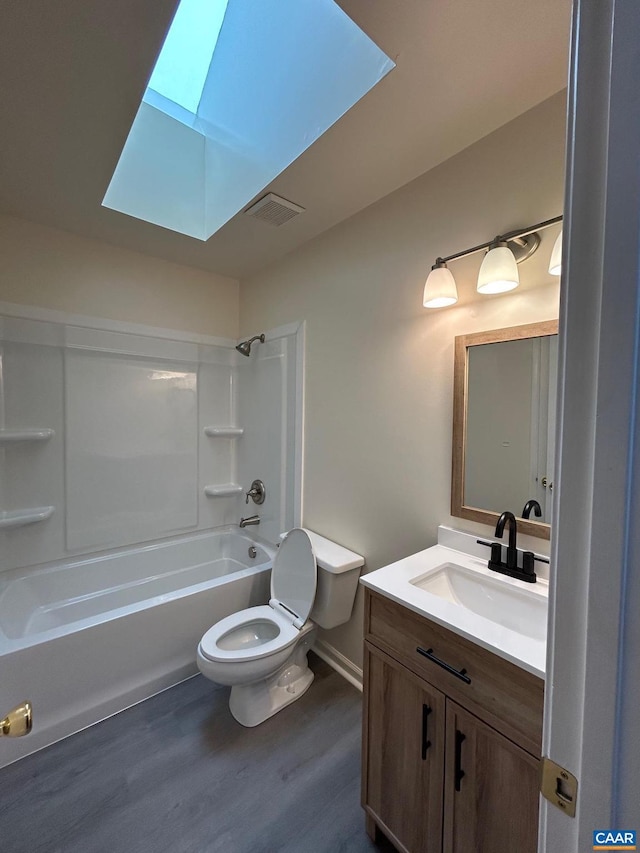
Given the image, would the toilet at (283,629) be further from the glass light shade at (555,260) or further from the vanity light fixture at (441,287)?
the glass light shade at (555,260)

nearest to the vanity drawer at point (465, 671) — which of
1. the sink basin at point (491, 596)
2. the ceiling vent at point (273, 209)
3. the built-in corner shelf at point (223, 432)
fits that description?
the sink basin at point (491, 596)

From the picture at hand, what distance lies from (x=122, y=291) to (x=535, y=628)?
114 inches

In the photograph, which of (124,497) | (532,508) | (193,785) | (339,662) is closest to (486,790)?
(532,508)

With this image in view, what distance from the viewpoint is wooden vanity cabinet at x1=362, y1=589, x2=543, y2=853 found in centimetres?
87

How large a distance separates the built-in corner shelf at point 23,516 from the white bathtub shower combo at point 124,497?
0.04ft

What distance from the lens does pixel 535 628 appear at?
3.76 feet

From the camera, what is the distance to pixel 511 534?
4.15 ft

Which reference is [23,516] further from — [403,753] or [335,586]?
[403,753]

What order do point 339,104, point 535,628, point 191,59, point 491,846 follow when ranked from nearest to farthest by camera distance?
point 491,846
point 535,628
point 339,104
point 191,59

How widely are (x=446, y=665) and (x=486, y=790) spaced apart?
0.29 m

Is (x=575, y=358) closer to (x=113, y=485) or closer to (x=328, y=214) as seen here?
(x=328, y=214)

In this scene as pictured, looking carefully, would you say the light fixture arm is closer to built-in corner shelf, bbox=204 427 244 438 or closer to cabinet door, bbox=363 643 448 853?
cabinet door, bbox=363 643 448 853

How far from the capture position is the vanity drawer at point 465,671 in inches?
33.9

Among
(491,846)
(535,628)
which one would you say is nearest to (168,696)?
(491,846)
